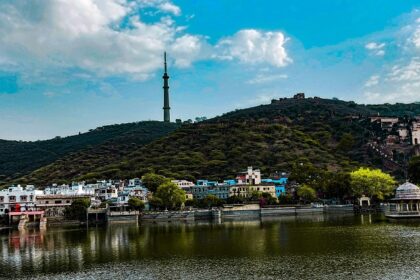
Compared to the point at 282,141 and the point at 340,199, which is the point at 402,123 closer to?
the point at 282,141

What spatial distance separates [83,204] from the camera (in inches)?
4267

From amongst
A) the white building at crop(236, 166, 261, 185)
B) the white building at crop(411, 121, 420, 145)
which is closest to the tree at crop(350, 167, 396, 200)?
the white building at crop(236, 166, 261, 185)

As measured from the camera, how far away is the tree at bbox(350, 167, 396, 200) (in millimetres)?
113812

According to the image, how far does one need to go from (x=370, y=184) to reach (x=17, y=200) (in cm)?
8232

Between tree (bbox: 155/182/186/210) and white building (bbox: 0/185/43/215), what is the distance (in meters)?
29.9

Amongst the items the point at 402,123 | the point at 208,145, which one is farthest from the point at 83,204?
the point at 402,123

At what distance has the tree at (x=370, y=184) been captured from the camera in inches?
4481

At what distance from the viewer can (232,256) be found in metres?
47.4

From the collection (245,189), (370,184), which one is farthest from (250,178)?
(370,184)

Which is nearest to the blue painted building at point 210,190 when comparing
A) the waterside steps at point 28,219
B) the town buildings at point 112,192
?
the town buildings at point 112,192

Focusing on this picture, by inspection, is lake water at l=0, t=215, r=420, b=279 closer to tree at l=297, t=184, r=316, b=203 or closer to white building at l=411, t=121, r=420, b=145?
tree at l=297, t=184, r=316, b=203

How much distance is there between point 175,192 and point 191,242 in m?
51.8

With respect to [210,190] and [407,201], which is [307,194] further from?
[407,201]

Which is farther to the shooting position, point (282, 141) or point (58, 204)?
point (282, 141)
